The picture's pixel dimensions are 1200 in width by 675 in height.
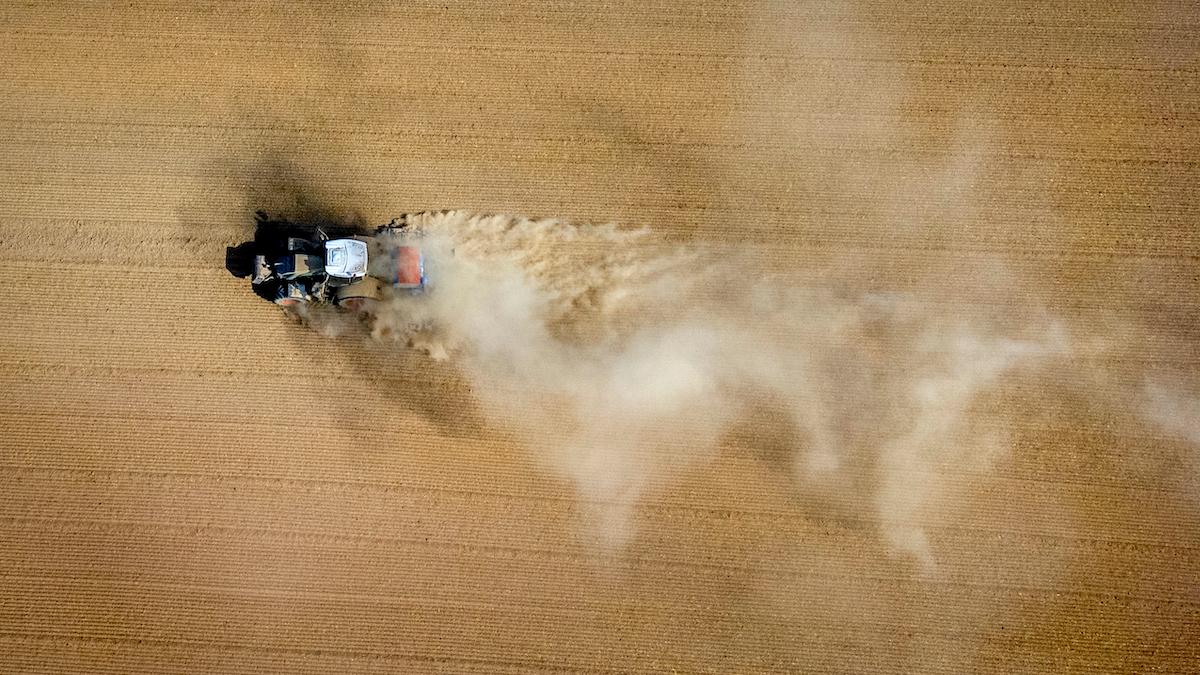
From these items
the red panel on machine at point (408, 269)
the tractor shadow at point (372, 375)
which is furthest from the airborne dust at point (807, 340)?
the red panel on machine at point (408, 269)

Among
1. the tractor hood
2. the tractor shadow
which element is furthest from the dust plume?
the tractor hood

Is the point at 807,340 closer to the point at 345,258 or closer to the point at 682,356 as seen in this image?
the point at 682,356

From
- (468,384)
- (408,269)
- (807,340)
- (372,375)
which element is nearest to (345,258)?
(408,269)

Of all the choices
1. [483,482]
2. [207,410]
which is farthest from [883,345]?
[207,410]

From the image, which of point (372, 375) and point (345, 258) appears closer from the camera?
point (345, 258)

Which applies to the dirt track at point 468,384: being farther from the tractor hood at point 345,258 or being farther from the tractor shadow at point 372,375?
the tractor hood at point 345,258

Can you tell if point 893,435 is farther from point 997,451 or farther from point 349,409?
point 349,409
